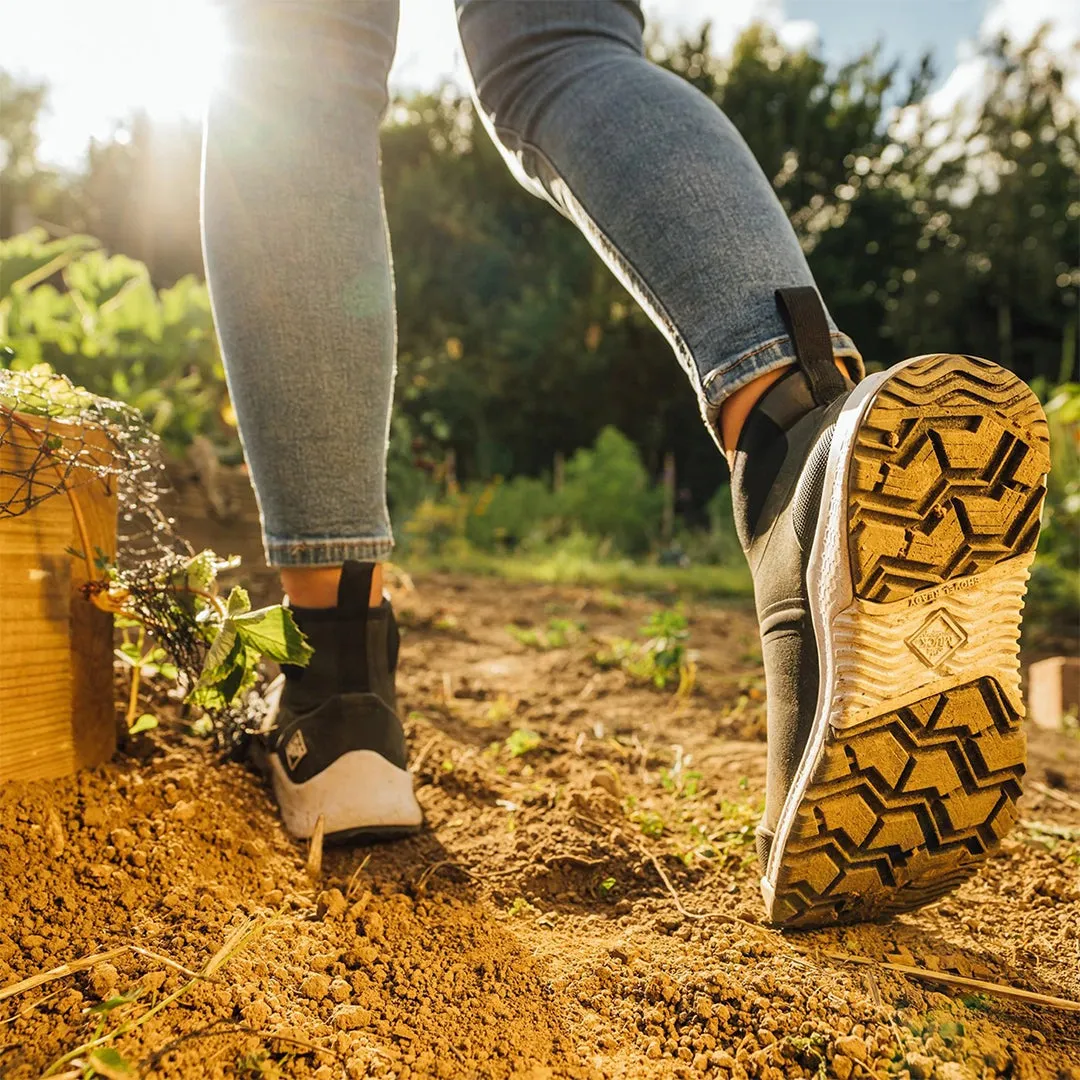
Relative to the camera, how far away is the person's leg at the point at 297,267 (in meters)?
1.17

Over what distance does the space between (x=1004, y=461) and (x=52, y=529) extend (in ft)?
3.81

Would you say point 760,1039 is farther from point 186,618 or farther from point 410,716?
point 410,716

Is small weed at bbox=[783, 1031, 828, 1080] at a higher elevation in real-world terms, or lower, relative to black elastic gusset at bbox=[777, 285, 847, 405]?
lower

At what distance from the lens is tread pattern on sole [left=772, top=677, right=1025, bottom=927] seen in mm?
889

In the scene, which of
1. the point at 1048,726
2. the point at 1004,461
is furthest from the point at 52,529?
the point at 1048,726

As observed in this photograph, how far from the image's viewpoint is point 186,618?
121 cm

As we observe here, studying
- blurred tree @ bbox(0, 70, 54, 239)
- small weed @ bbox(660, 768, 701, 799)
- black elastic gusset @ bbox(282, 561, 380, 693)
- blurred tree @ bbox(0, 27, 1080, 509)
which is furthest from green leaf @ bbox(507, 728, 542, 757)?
blurred tree @ bbox(0, 70, 54, 239)

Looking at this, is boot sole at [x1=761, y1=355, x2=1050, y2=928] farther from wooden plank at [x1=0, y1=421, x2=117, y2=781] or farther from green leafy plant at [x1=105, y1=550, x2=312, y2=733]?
wooden plank at [x1=0, y1=421, x2=117, y2=781]

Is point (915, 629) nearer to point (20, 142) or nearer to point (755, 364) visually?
point (755, 364)

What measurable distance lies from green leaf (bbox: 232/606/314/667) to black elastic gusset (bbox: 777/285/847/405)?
2.32 ft

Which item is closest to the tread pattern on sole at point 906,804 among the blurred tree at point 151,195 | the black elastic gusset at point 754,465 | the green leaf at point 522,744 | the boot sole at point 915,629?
the boot sole at point 915,629

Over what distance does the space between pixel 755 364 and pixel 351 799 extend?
796mm

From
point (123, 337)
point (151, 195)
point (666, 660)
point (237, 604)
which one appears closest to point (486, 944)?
point (237, 604)

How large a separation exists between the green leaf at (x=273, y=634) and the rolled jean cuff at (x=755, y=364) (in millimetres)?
604
